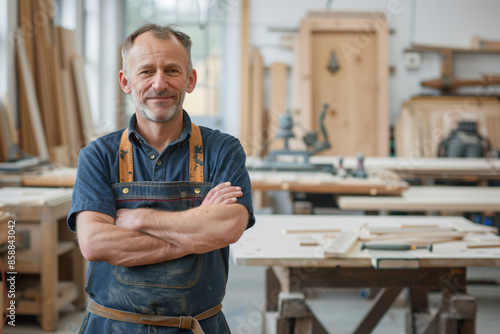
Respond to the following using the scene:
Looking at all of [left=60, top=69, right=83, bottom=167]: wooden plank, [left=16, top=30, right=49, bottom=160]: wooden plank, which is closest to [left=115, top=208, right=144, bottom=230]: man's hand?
[left=16, top=30, right=49, bottom=160]: wooden plank

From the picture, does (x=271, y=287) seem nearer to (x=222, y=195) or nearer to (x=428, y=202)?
(x=428, y=202)

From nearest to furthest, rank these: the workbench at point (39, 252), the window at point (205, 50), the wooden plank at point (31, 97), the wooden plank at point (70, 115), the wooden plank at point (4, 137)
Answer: the workbench at point (39, 252) < the wooden plank at point (4, 137) < the wooden plank at point (31, 97) < the wooden plank at point (70, 115) < the window at point (205, 50)

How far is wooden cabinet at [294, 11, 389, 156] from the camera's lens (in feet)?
23.6

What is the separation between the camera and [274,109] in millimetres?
7492

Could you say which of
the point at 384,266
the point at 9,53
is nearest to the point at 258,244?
the point at 384,266

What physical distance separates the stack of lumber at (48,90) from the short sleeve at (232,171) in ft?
11.6

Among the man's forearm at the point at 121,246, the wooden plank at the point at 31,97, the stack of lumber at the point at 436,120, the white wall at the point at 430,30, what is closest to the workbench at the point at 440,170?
the stack of lumber at the point at 436,120

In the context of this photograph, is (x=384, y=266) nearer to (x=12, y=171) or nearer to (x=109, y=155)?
(x=109, y=155)

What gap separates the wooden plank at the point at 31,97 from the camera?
4859 millimetres

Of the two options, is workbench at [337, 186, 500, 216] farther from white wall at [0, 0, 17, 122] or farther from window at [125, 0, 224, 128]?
window at [125, 0, 224, 128]

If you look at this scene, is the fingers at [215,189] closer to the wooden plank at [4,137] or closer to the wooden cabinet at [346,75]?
the wooden plank at [4,137]

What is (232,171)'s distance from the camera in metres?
1.59

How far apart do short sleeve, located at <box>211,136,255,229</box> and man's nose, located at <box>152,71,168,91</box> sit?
0.26m

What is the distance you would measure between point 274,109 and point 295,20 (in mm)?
1355
